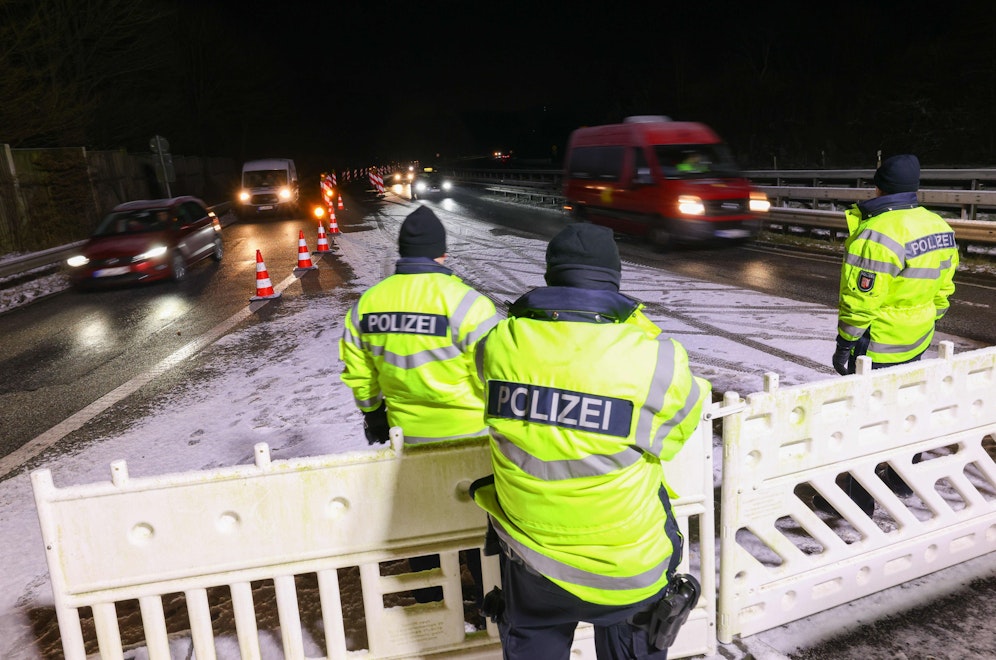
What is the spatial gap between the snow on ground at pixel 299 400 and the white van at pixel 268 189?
14904 mm

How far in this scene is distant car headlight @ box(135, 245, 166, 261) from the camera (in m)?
12.6

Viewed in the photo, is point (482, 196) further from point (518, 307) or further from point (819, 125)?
point (518, 307)

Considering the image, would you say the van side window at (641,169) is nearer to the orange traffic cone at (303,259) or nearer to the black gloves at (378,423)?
the orange traffic cone at (303,259)

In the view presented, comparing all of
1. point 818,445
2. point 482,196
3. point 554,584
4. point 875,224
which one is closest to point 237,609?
point 554,584

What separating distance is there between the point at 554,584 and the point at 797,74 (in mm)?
44099

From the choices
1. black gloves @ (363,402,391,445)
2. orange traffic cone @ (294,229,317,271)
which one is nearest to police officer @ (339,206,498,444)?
black gloves @ (363,402,391,445)

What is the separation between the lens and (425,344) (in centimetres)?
321

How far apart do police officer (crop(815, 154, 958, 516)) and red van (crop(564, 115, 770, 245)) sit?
9.83 metres

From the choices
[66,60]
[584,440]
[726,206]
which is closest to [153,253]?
[726,206]

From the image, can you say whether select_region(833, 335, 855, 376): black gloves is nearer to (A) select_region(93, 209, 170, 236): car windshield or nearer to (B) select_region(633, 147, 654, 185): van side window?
(B) select_region(633, 147, 654, 185): van side window

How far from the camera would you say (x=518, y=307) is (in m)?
2.09

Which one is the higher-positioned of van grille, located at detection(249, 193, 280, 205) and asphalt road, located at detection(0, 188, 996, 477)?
van grille, located at detection(249, 193, 280, 205)

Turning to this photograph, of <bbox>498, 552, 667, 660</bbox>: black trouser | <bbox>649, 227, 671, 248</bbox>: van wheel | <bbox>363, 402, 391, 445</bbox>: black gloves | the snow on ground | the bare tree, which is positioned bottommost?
the snow on ground

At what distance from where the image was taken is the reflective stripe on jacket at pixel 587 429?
1.95m
